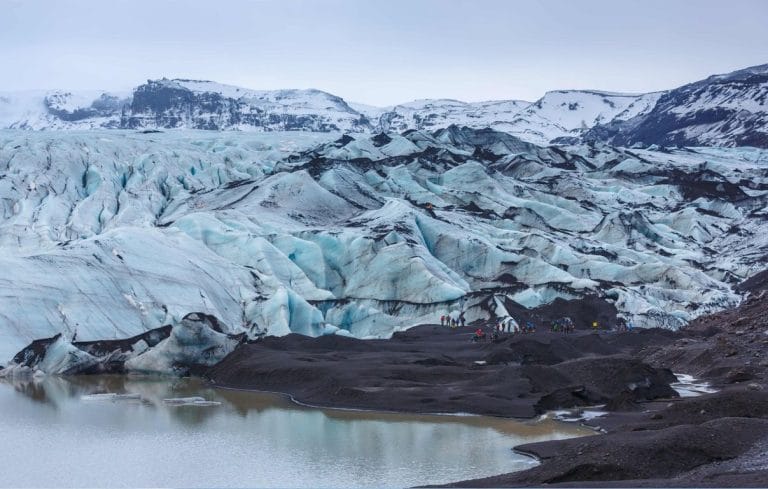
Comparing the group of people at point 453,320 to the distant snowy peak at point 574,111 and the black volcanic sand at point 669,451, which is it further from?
the distant snowy peak at point 574,111

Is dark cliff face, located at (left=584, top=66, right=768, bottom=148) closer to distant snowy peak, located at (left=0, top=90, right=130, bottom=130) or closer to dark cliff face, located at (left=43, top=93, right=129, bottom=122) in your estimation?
Answer: distant snowy peak, located at (left=0, top=90, right=130, bottom=130)

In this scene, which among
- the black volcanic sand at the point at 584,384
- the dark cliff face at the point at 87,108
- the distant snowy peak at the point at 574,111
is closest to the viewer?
the black volcanic sand at the point at 584,384

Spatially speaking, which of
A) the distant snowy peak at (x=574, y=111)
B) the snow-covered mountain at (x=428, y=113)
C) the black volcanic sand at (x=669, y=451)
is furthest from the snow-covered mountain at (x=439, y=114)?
the black volcanic sand at (x=669, y=451)

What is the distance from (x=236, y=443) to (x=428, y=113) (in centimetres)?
12313

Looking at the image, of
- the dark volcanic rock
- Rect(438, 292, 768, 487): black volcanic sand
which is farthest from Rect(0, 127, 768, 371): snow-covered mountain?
Rect(438, 292, 768, 487): black volcanic sand

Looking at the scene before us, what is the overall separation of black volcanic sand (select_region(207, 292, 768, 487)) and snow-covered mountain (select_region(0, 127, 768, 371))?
156 inches

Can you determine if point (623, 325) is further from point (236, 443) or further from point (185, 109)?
point (185, 109)

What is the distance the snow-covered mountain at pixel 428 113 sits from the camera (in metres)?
125

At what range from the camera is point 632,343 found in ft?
126

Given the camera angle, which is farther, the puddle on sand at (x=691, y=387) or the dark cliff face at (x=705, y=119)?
the dark cliff face at (x=705, y=119)

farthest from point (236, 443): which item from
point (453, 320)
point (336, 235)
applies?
point (336, 235)

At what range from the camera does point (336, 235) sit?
4784cm

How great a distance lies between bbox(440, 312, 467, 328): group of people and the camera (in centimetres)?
4141

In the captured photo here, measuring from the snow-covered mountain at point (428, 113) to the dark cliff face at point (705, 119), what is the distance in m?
0.16
